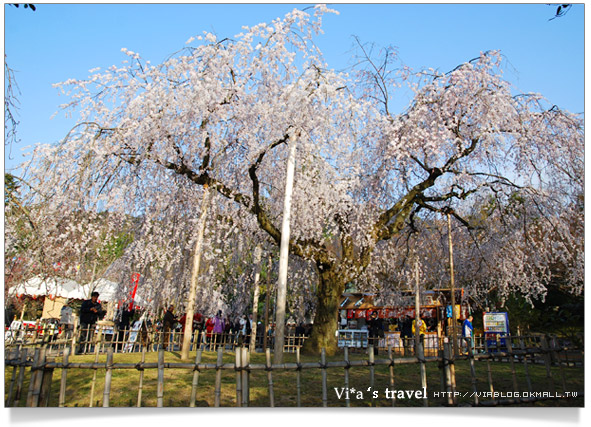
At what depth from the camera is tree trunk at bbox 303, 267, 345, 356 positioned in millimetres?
8812

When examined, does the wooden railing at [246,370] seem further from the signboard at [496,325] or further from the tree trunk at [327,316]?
the signboard at [496,325]

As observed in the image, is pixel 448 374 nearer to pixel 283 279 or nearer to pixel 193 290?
pixel 283 279

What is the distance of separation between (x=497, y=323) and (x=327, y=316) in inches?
232

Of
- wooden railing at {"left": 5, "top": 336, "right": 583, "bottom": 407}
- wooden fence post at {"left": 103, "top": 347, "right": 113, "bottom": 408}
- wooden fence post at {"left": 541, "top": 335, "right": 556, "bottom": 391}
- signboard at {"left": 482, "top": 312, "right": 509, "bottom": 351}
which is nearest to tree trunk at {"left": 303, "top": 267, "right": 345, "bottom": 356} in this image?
wooden railing at {"left": 5, "top": 336, "right": 583, "bottom": 407}

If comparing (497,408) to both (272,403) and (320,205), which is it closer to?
(272,403)

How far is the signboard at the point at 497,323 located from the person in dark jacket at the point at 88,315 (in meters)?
9.90

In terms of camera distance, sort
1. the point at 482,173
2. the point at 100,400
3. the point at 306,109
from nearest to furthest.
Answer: the point at 100,400, the point at 306,109, the point at 482,173

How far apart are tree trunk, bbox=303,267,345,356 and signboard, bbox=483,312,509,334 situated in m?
5.54

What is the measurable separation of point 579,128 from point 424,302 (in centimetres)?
807

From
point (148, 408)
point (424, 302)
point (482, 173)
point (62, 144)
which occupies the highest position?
point (482, 173)

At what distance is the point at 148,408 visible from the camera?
4.20 meters

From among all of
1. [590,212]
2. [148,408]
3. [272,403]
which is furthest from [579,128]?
[148,408]

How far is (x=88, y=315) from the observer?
29.0 feet

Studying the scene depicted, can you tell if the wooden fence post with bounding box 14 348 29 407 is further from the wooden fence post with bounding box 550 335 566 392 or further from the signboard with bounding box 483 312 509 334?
the signboard with bounding box 483 312 509 334
